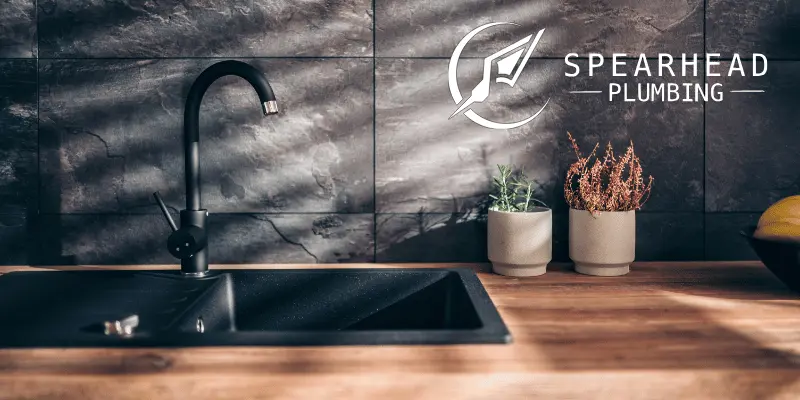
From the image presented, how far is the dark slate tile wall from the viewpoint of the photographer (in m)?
1.41

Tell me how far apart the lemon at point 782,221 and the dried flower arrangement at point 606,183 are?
0.80 ft

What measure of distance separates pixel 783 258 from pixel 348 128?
2.96ft

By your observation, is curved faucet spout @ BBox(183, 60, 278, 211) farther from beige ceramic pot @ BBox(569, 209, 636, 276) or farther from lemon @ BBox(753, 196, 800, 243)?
lemon @ BBox(753, 196, 800, 243)

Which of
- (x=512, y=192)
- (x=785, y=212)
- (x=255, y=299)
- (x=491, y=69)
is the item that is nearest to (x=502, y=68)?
(x=491, y=69)

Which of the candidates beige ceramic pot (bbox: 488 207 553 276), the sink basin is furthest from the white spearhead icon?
the sink basin

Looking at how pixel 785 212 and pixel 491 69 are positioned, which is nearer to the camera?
pixel 785 212

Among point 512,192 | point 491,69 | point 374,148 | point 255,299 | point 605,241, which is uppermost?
point 491,69

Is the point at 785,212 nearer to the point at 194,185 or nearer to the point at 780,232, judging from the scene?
the point at 780,232

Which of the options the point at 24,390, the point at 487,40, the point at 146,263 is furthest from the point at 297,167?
the point at 24,390

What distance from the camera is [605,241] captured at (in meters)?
1.31

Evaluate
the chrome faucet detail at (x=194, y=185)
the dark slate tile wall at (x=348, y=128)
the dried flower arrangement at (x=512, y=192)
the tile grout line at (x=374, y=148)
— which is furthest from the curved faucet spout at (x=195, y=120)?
the dried flower arrangement at (x=512, y=192)

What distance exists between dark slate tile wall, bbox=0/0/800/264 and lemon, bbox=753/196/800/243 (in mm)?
246

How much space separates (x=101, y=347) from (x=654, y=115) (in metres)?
1.24

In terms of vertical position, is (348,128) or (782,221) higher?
(348,128)
